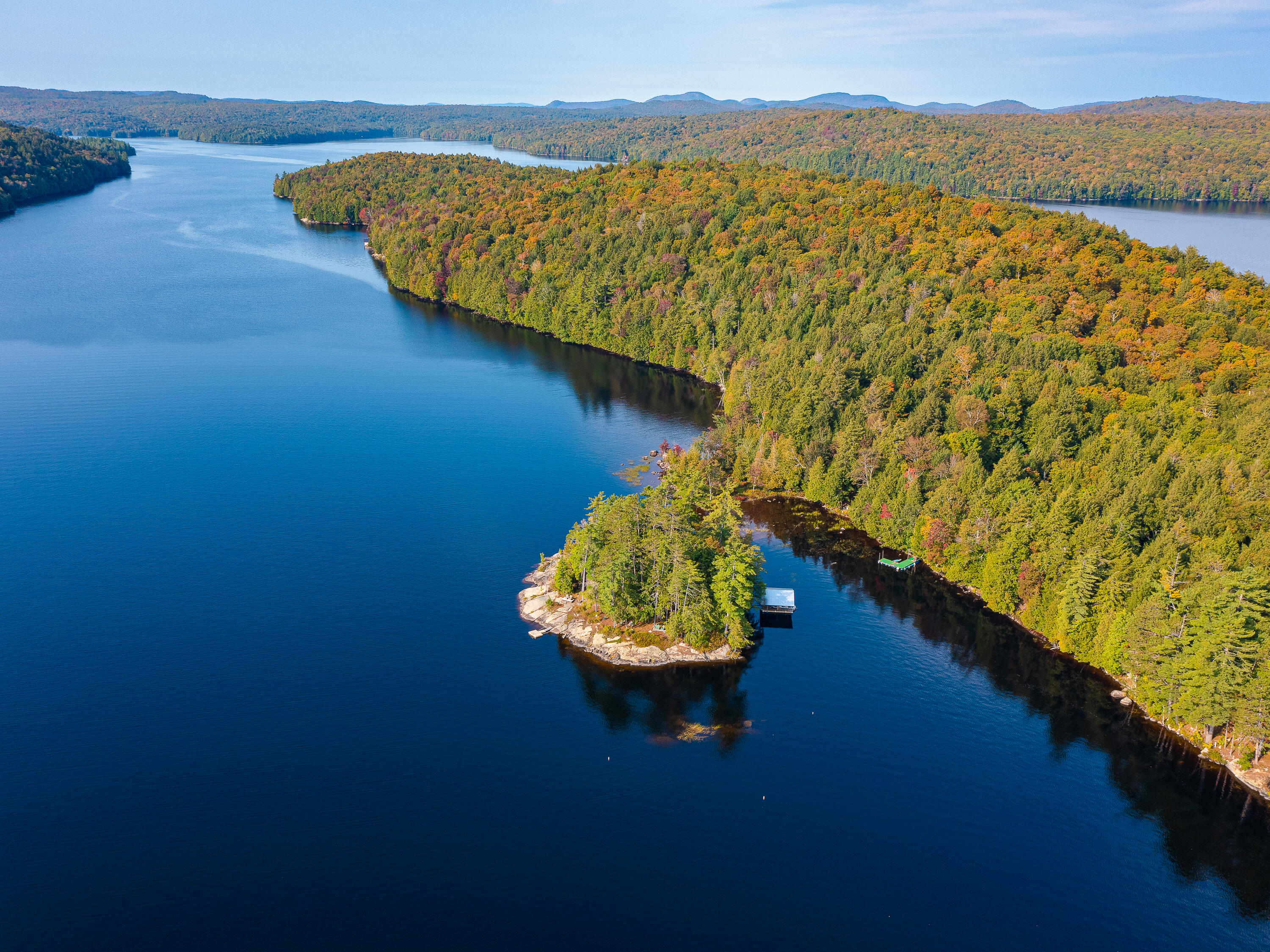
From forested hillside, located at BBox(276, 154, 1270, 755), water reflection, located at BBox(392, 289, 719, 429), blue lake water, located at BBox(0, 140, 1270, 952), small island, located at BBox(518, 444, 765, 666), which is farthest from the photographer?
water reflection, located at BBox(392, 289, 719, 429)

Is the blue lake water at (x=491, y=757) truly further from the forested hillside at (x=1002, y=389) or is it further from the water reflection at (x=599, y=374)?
the water reflection at (x=599, y=374)

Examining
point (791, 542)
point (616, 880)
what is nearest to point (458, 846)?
point (616, 880)

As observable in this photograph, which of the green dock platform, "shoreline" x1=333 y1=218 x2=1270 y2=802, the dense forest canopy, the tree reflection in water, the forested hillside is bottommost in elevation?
the tree reflection in water

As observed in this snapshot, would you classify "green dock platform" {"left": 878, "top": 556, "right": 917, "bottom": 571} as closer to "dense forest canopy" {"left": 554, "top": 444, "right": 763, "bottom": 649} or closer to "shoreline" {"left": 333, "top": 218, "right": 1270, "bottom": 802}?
"shoreline" {"left": 333, "top": 218, "right": 1270, "bottom": 802}

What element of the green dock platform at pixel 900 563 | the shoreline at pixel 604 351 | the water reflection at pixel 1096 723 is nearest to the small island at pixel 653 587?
the water reflection at pixel 1096 723

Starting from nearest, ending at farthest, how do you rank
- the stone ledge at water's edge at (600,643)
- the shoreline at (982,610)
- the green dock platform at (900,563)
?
the shoreline at (982,610), the stone ledge at water's edge at (600,643), the green dock platform at (900,563)

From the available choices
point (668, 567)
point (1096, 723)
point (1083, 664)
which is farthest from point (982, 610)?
point (668, 567)


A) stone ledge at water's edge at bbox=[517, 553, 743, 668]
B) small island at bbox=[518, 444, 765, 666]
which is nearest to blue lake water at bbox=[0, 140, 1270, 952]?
stone ledge at water's edge at bbox=[517, 553, 743, 668]
